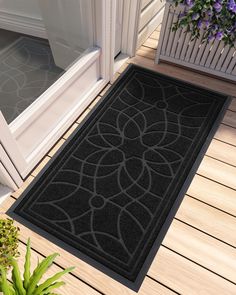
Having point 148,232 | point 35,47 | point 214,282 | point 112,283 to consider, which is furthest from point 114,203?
point 35,47

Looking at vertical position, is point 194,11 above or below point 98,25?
above

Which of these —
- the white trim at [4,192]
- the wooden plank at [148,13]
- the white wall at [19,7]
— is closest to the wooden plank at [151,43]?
the wooden plank at [148,13]

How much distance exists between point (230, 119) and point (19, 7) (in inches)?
91.7

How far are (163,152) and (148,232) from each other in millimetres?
602

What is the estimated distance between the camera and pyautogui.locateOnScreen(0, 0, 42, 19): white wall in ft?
8.00

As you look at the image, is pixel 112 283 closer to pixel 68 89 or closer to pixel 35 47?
pixel 68 89

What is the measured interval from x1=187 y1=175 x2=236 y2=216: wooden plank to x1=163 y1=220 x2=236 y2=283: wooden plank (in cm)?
23

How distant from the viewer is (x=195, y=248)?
1.47 meters

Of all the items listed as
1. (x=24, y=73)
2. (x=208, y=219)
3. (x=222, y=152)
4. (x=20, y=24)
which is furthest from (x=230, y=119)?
(x=20, y=24)

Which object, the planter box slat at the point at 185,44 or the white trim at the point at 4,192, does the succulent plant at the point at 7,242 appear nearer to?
the white trim at the point at 4,192

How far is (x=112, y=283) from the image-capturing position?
4.40 feet

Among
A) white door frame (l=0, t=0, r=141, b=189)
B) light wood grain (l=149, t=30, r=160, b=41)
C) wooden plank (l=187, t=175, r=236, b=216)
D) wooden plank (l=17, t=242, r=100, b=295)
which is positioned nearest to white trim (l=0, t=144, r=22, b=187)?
white door frame (l=0, t=0, r=141, b=189)

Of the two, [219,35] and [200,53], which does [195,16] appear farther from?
[200,53]

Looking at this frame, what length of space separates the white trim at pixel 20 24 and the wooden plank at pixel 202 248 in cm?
212
